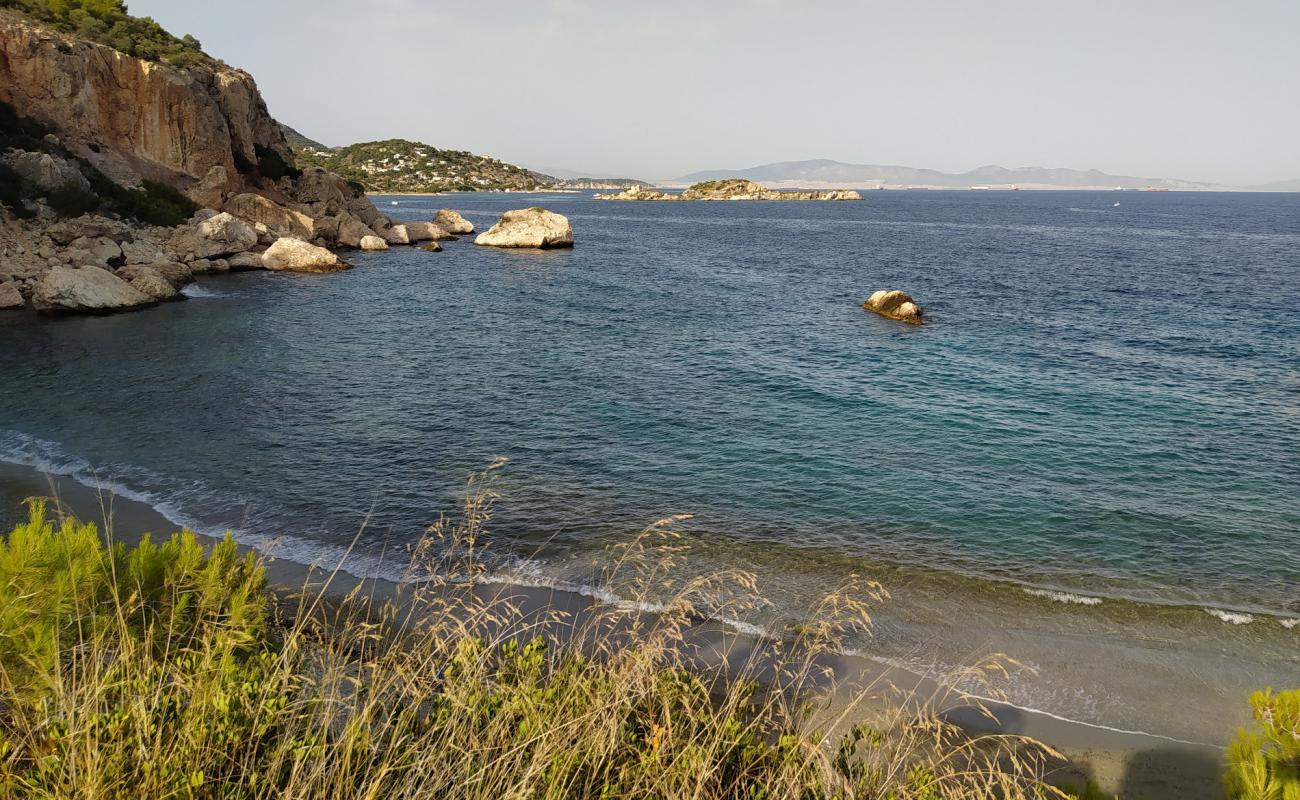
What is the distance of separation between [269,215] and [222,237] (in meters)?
7.66

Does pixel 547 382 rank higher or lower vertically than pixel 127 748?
lower

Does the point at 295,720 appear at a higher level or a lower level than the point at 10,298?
higher

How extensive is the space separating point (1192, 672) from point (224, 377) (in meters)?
25.9

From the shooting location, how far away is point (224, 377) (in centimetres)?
2375

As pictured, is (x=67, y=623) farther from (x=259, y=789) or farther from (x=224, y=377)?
(x=224, y=377)

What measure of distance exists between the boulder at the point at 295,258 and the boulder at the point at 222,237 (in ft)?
5.66

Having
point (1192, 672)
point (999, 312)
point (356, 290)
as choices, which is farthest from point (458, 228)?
point (1192, 672)

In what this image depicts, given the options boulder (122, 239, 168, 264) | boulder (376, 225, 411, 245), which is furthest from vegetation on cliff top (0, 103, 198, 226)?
boulder (376, 225, 411, 245)

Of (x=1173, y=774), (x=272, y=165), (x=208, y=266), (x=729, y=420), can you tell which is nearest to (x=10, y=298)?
(x=208, y=266)

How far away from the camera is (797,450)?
18688 mm

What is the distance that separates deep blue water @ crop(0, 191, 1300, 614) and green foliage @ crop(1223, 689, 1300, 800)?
311 inches

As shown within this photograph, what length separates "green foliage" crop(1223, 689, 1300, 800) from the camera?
4906 mm

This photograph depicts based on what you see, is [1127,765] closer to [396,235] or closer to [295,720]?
[295,720]

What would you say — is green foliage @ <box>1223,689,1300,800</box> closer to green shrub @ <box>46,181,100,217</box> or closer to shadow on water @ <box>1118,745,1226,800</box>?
shadow on water @ <box>1118,745,1226,800</box>
